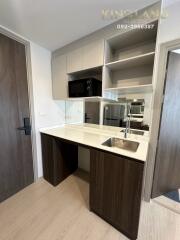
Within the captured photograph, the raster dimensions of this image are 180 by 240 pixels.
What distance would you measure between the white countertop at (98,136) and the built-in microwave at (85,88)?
0.63 metres

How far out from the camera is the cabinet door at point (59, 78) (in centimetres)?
191

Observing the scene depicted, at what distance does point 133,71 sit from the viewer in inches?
63.2

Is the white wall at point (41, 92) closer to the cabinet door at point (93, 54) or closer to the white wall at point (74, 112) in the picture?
the white wall at point (74, 112)

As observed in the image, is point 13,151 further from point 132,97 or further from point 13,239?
point 132,97

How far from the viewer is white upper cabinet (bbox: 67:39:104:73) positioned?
58.8 inches

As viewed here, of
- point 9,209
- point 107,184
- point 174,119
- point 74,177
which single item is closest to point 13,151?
point 9,209

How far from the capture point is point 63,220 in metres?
1.40

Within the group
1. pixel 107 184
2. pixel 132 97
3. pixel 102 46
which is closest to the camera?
pixel 107 184

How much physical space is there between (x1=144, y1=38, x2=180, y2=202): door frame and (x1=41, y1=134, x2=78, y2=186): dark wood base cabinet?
1282 mm

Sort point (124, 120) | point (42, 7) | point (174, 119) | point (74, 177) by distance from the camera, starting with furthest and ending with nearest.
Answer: point (74, 177) → point (124, 120) → point (174, 119) → point (42, 7)

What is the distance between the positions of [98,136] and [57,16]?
158 centimetres

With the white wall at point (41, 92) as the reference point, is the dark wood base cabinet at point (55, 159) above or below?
below

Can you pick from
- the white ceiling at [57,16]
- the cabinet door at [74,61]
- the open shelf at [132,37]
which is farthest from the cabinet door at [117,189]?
the white ceiling at [57,16]

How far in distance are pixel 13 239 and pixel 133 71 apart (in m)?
2.40
